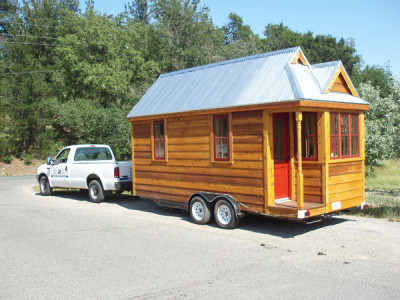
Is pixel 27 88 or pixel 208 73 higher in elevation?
pixel 27 88

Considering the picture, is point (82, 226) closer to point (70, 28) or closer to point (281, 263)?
point (281, 263)

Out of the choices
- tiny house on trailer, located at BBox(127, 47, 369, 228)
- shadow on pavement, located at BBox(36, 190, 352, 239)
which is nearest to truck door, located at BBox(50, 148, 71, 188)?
shadow on pavement, located at BBox(36, 190, 352, 239)

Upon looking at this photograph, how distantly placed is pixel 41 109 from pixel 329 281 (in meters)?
31.6

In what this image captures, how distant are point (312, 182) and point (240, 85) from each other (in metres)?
2.80

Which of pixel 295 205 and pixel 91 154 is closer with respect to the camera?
pixel 295 205

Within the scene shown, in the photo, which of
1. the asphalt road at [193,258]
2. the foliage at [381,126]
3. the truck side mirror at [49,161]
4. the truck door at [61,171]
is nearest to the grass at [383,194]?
the asphalt road at [193,258]

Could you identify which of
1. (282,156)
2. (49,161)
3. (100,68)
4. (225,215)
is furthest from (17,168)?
(282,156)

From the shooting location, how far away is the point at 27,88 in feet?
109

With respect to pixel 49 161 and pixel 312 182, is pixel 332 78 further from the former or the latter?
pixel 49 161

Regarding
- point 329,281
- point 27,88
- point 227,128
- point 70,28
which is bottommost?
point 329,281

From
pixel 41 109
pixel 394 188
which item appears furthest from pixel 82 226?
pixel 41 109

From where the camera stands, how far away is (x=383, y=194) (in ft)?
46.5

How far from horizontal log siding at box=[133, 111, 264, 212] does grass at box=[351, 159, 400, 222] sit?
3.64m

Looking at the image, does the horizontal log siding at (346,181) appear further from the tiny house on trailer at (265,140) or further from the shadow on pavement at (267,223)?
the shadow on pavement at (267,223)
